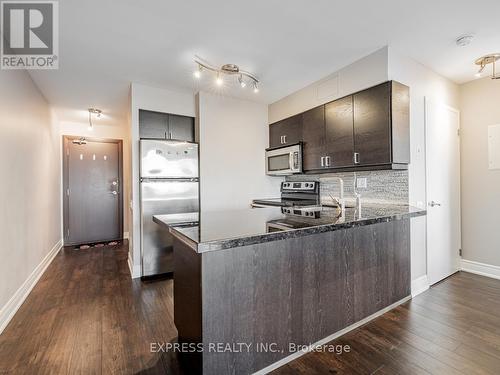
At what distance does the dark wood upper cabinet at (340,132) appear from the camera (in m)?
2.78

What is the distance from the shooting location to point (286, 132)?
3787 millimetres

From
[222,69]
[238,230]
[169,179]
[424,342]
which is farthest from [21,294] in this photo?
[424,342]

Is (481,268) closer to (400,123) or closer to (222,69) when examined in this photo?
(400,123)

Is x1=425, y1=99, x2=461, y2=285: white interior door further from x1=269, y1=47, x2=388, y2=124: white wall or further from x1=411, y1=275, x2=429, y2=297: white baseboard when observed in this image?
x1=269, y1=47, x2=388, y2=124: white wall

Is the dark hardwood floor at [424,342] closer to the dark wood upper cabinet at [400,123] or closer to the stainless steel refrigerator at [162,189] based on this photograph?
the dark wood upper cabinet at [400,123]

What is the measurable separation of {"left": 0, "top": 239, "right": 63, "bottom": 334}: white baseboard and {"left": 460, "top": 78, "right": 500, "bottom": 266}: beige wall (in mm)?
5052

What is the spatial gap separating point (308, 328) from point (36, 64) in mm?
3640

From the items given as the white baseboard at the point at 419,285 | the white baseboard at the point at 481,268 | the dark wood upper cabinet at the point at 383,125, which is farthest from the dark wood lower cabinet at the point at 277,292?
the white baseboard at the point at 481,268

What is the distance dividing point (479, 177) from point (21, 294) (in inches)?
213

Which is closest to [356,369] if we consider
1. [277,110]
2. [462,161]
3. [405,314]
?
[405,314]

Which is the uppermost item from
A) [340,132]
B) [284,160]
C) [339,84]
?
[339,84]

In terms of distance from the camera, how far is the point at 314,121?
3.27 metres

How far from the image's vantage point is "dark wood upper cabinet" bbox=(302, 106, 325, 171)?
3.16 meters

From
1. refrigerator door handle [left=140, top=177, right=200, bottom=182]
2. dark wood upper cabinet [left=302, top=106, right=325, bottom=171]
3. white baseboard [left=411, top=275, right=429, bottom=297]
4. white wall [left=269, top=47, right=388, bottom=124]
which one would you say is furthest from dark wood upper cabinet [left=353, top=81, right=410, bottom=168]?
refrigerator door handle [left=140, top=177, right=200, bottom=182]
